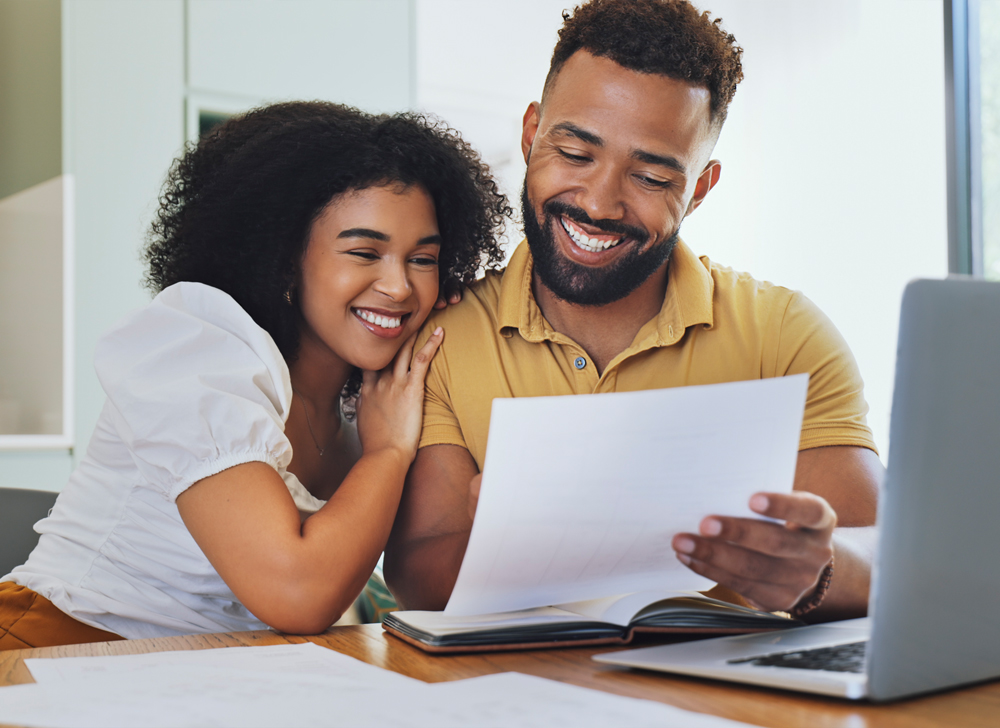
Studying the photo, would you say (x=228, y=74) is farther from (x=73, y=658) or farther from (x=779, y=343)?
(x=73, y=658)

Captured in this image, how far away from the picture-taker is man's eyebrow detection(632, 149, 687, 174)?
130 cm

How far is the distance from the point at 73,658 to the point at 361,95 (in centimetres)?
237

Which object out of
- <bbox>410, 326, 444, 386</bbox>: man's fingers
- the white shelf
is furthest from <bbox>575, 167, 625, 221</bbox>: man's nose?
the white shelf

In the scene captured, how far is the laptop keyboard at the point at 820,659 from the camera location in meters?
0.63

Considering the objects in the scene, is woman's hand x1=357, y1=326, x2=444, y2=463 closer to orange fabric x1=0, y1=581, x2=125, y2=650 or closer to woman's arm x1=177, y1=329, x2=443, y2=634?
woman's arm x1=177, y1=329, x2=443, y2=634

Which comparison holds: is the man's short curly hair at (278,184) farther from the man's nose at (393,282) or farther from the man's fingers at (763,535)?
the man's fingers at (763,535)

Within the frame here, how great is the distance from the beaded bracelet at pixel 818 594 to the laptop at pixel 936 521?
17cm

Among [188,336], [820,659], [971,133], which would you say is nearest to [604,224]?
[188,336]

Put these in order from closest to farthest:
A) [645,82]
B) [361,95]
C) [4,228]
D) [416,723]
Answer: [416,723] → [645,82] → [4,228] → [361,95]

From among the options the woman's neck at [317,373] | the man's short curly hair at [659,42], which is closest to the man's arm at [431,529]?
the woman's neck at [317,373]

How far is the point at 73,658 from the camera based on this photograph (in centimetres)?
72

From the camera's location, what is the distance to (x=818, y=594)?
32.2 inches

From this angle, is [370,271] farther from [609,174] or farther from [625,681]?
[625,681]

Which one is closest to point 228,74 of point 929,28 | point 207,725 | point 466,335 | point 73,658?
point 466,335
